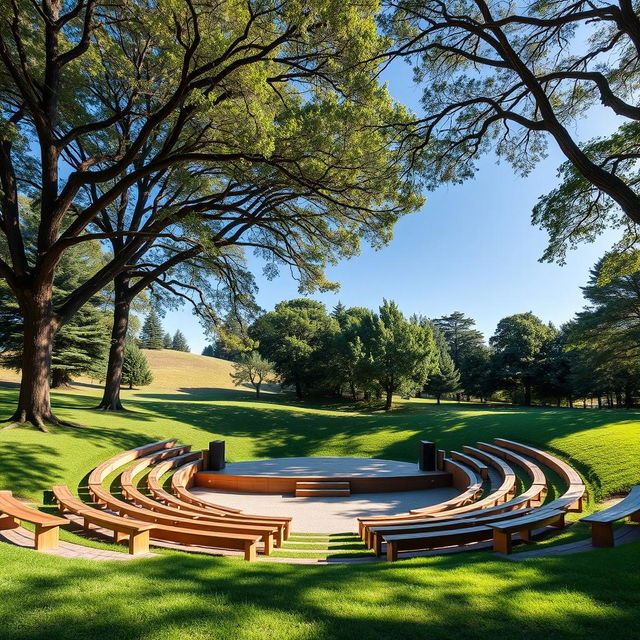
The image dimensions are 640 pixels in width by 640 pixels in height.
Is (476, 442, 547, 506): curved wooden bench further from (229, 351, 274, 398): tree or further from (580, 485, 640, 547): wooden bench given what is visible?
(229, 351, 274, 398): tree

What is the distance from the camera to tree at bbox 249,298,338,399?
45312 millimetres

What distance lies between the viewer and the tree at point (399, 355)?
34.4m

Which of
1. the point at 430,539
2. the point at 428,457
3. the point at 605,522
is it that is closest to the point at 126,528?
the point at 430,539

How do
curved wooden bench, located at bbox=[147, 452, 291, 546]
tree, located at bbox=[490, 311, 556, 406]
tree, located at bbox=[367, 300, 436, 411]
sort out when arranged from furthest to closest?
tree, located at bbox=[490, 311, 556, 406]
tree, located at bbox=[367, 300, 436, 411]
curved wooden bench, located at bbox=[147, 452, 291, 546]

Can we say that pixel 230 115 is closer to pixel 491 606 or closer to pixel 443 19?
pixel 443 19

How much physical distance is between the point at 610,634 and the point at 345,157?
11194 millimetres

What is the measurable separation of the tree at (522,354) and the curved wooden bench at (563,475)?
35875mm

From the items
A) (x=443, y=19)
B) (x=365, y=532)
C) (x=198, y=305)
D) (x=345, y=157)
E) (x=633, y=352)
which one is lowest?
(x=365, y=532)

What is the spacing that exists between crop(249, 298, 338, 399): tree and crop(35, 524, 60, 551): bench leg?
124ft

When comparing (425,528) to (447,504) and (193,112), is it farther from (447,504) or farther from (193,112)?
(193,112)

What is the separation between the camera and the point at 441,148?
11.0 meters

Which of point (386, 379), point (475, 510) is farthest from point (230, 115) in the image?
point (386, 379)

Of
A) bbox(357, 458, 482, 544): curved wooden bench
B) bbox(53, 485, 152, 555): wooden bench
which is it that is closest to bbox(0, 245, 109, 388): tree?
bbox(53, 485, 152, 555): wooden bench

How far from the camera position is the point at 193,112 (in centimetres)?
1029
